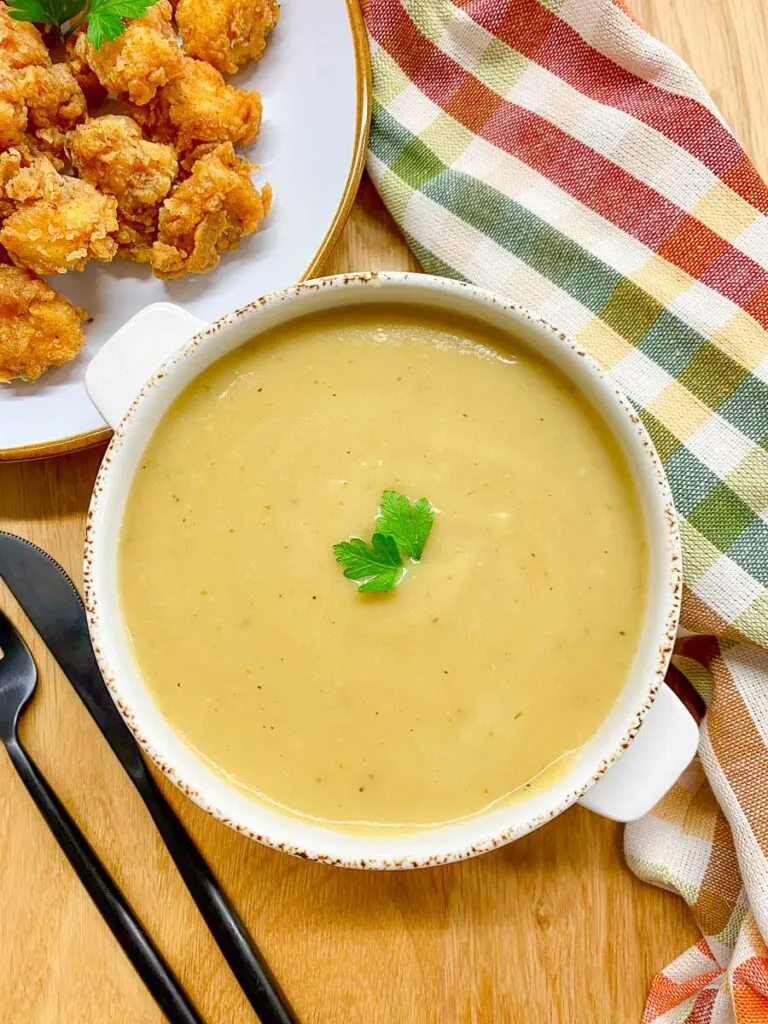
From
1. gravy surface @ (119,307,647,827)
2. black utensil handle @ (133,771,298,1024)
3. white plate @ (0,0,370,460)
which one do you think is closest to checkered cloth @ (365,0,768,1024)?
white plate @ (0,0,370,460)

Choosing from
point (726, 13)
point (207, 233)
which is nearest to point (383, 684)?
point (207, 233)

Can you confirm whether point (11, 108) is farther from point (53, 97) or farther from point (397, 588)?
point (397, 588)

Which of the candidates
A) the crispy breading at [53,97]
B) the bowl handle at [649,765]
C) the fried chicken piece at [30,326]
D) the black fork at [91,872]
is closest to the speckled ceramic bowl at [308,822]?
the bowl handle at [649,765]

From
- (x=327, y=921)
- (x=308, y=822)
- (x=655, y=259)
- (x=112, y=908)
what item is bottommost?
(x=112, y=908)

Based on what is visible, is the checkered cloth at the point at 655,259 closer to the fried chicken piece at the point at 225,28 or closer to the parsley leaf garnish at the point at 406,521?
the fried chicken piece at the point at 225,28

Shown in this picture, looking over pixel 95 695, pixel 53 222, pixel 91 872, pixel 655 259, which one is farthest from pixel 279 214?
pixel 91 872

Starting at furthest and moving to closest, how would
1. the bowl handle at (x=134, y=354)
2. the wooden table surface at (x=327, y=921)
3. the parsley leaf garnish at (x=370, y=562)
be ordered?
1. the wooden table surface at (x=327, y=921)
2. the bowl handle at (x=134, y=354)
3. the parsley leaf garnish at (x=370, y=562)
